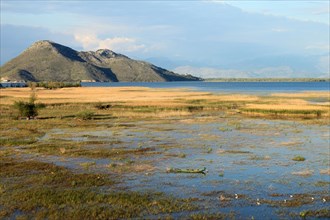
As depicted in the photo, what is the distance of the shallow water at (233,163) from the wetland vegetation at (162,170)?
6 cm

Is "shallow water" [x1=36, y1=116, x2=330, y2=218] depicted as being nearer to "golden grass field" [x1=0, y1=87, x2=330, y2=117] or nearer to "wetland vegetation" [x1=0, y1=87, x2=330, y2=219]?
"wetland vegetation" [x1=0, y1=87, x2=330, y2=219]

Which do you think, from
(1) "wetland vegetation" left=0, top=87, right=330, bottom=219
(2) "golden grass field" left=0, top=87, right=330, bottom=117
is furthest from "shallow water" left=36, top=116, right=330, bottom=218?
(2) "golden grass field" left=0, top=87, right=330, bottom=117

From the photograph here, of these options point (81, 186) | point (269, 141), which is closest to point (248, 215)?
point (81, 186)

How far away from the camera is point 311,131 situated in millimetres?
47312

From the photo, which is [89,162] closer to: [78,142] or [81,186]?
[81,186]

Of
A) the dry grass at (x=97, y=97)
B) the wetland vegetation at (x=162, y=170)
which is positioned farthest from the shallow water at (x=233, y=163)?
the dry grass at (x=97, y=97)

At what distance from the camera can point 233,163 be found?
29.3 meters

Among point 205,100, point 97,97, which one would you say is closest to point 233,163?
point 205,100

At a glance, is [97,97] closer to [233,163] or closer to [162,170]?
[233,163]

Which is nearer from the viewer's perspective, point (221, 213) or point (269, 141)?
point (221, 213)

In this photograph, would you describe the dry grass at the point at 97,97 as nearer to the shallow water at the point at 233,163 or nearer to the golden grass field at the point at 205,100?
the golden grass field at the point at 205,100

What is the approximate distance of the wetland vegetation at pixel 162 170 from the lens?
62.1ft

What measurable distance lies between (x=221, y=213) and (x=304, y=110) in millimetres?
52839

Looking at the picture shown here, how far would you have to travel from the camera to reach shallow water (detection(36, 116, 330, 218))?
67.2 feet
